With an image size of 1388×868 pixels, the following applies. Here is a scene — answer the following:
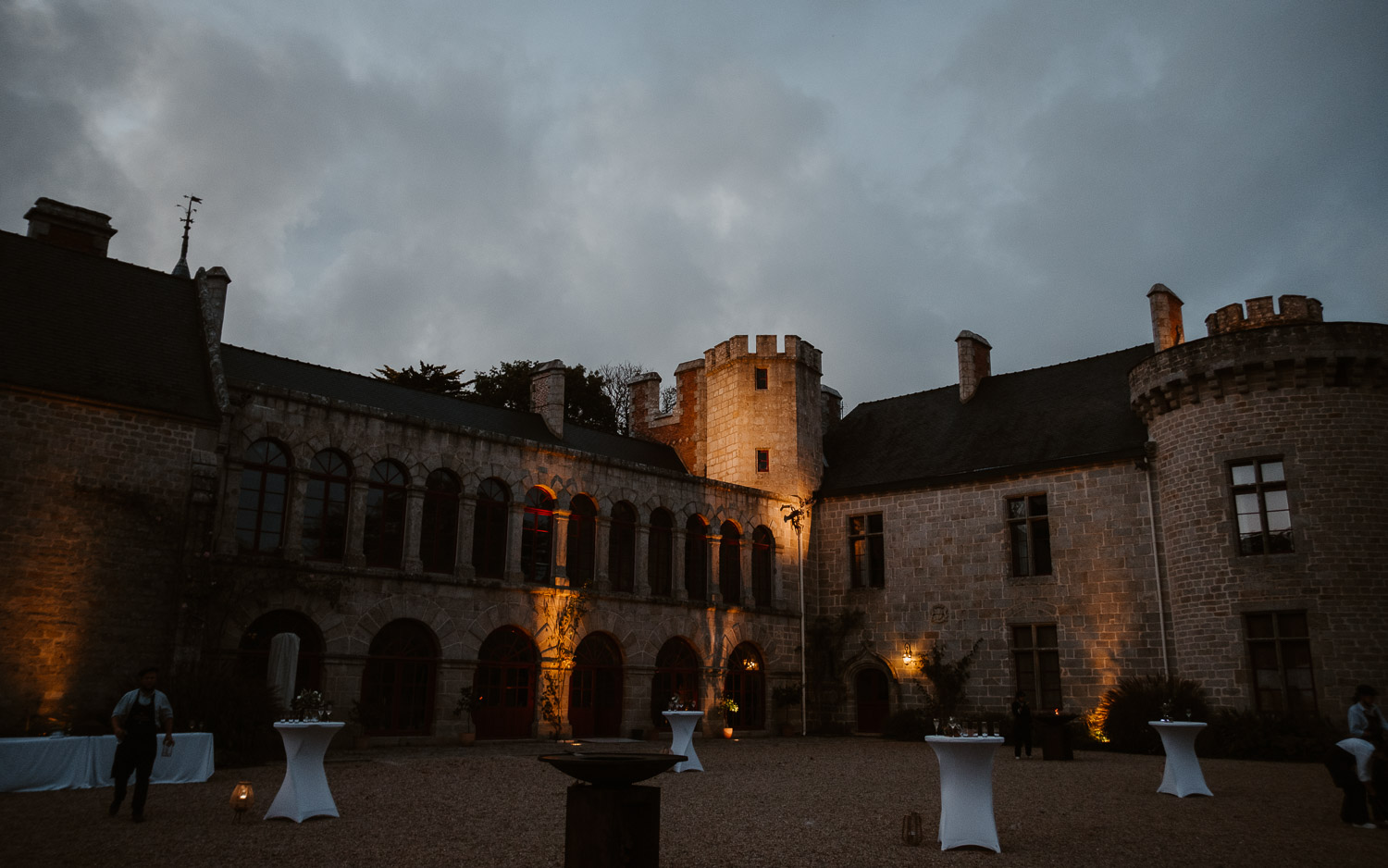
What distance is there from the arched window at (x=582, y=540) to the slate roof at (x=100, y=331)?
7.23 metres

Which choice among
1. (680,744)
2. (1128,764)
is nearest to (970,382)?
(1128,764)

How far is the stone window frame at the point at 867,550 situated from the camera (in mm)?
22891

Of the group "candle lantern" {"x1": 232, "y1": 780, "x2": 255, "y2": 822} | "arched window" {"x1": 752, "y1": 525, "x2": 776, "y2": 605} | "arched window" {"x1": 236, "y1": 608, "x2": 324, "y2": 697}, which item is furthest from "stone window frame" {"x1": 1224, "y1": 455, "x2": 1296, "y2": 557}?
"candle lantern" {"x1": 232, "y1": 780, "x2": 255, "y2": 822}

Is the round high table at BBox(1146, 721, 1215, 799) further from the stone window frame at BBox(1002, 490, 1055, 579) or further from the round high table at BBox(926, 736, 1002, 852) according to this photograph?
the stone window frame at BBox(1002, 490, 1055, 579)

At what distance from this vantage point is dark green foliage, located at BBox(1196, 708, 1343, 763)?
15.1m

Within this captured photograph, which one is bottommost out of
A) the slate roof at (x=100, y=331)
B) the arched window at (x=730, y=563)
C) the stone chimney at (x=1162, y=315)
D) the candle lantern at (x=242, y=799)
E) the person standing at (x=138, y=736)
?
the candle lantern at (x=242, y=799)

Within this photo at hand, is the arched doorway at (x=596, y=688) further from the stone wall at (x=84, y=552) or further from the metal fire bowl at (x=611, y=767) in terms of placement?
the metal fire bowl at (x=611, y=767)

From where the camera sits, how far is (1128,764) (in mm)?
15008

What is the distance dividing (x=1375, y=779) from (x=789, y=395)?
16.2 meters

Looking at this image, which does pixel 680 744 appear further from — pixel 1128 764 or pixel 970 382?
pixel 970 382

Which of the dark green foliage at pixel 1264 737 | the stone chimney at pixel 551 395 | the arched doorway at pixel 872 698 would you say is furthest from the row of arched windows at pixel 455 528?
the dark green foliage at pixel 1264 737

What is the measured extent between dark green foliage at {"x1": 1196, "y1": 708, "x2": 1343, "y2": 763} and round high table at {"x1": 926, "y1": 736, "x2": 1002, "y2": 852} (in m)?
10.5

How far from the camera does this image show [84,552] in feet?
43.0

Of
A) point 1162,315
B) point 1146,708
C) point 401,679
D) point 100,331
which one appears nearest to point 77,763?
point 401,679
